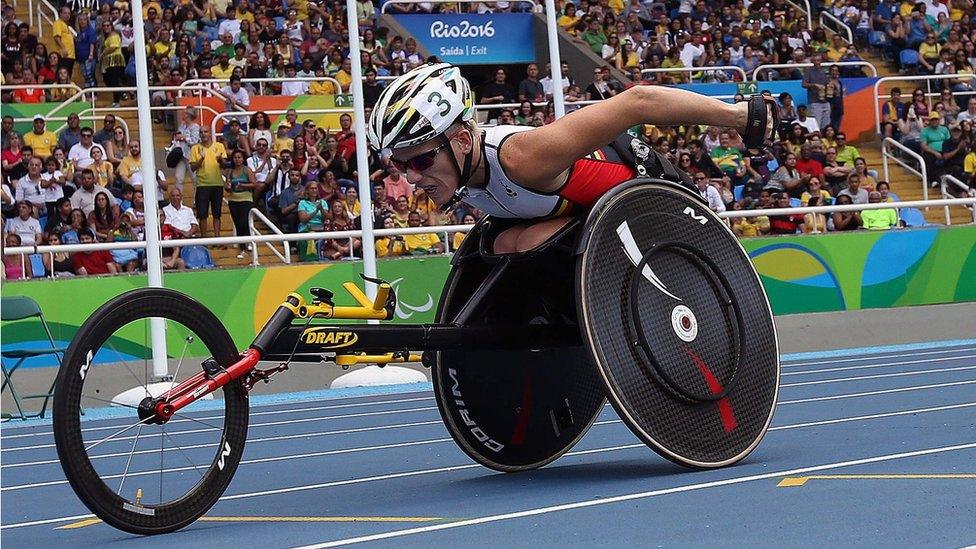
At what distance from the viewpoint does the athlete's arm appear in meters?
6.09

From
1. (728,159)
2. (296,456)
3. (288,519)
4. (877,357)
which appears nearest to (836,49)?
(728,159)

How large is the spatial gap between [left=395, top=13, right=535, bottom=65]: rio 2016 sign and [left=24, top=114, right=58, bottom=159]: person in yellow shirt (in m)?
8.71

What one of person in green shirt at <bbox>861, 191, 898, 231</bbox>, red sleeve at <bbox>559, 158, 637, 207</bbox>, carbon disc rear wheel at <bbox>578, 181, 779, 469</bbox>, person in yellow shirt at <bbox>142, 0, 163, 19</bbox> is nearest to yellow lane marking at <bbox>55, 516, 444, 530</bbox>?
carbon disc rear wheel at <bbox>578, 181, 779, 469</bbox>

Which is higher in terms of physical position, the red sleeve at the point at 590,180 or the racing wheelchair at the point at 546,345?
the red sleeve at the point at 590,180

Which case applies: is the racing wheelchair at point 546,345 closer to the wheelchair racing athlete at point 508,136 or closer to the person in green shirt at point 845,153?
the wheelchair racing athlete at point 508,136

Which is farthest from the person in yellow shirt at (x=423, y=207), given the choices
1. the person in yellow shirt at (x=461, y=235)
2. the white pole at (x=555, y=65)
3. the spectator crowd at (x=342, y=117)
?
the white pole at (x=555, y=65)

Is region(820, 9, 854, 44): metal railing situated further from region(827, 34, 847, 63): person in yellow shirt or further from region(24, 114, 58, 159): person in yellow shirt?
region(24, 114, 58, 159): person in yellow shirt

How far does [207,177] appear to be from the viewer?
1820 cm

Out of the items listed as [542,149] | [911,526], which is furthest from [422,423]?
[911,526]

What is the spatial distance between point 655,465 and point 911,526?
2234 mm

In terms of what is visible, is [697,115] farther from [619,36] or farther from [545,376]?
[619,36]

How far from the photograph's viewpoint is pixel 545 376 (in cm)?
721

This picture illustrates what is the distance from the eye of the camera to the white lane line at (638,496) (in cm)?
527

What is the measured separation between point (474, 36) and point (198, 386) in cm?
2145
